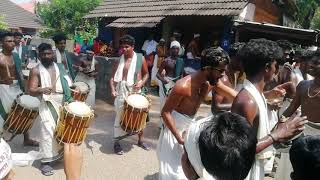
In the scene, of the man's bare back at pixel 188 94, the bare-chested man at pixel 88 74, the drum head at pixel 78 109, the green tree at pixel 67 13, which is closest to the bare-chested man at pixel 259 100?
the man's bare back at pixel 188 94

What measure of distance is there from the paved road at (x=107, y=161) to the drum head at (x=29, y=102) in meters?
0.82

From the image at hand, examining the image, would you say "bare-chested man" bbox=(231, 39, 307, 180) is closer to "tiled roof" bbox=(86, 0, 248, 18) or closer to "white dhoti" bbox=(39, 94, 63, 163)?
"white dhoti" bbox=(39, 94, 63, 163)

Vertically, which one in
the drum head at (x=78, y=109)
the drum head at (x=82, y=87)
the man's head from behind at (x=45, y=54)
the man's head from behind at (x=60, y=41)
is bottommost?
the drum head at (x=82, y=87)

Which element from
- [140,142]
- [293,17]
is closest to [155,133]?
[140,142]

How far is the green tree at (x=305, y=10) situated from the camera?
1805 cm

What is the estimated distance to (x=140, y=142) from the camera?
21.0 ft

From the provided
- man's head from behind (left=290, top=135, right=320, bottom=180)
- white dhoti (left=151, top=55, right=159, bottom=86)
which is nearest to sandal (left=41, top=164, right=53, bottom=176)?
man's head from behind (left=290, top=135, right=320, bottom=180)

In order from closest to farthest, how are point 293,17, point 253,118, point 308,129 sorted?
point 253,118 < point 308,129 < point 293,17

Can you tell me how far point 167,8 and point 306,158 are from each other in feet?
38.4

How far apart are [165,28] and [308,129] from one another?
33.0ft

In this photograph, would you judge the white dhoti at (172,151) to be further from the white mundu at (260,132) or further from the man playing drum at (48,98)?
the man playing drum at (48,98)

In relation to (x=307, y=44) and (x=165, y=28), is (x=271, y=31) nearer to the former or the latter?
(x=307, y=44)

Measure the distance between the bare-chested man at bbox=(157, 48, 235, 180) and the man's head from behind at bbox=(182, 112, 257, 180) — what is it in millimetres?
1604

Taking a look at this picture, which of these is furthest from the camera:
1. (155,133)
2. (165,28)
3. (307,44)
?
(165,28)
